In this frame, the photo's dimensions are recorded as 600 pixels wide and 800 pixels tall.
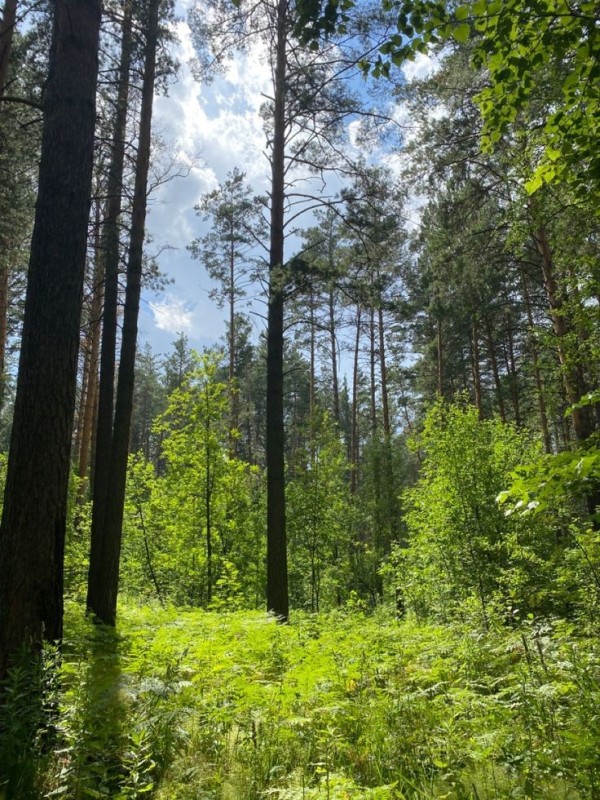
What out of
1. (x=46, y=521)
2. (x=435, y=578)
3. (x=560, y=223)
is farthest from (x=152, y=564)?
(x=560, y=223)

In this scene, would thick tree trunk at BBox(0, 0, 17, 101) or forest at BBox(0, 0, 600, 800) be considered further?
thick tree trunk at BBox(0, 0, 17, 101)

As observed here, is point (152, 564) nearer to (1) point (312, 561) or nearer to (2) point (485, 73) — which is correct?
(1) point (312, 561)

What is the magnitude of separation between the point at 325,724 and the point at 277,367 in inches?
258

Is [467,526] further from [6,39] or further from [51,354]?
[6,39]

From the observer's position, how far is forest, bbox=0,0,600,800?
3023 mm

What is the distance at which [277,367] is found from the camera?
31.4ft

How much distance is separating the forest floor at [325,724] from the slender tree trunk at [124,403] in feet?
9.16

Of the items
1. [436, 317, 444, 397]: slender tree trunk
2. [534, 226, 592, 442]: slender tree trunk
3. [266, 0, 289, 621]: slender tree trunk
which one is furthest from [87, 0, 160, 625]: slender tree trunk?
[436, 317, 444, 397]: slender tree trunk

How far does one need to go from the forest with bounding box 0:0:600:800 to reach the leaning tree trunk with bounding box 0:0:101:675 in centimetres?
2

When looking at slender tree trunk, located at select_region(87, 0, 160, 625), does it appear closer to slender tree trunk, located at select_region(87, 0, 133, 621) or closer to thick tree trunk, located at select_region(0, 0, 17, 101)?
slender tree trunk, located at select_region(87, 0, 133, 621)

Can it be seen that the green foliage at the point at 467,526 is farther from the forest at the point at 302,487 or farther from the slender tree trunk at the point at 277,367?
the slender tree trunk at the point at 277,367

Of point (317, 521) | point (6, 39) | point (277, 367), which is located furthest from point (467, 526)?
point (6, 39)

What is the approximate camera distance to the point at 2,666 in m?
3.47

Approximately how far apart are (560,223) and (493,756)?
10.2 meters
